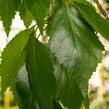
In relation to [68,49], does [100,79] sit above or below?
below

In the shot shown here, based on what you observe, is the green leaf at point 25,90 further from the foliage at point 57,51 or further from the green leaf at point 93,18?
the green leaf at point 93,18

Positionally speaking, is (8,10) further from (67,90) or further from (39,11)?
(67,90)

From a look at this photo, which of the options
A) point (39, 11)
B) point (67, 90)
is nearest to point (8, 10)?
point (39, 11)

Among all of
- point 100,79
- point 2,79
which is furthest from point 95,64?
point 100,79

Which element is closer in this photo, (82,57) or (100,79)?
(82,57)

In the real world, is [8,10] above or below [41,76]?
above

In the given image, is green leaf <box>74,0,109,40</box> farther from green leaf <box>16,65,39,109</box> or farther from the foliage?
green leaf <box>16,65,39,109</box>

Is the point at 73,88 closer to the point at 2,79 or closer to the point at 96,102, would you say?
the point at 2,79
